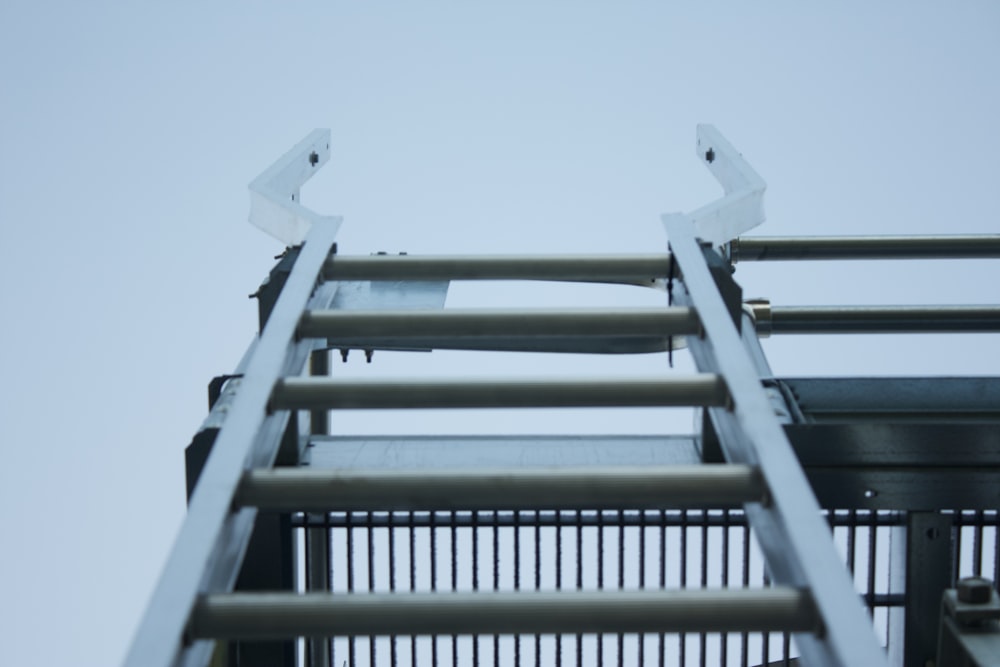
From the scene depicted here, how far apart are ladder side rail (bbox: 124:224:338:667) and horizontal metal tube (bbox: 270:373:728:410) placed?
139 mm

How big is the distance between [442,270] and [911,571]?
1617 mm

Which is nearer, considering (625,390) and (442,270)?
(625,390)

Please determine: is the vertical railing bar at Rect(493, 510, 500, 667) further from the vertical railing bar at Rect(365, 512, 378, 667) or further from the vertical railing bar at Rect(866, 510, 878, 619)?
the vertical railing bar at Rect(866, 510, 878, 619)

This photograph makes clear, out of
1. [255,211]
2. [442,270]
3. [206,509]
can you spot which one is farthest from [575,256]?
[206,509]

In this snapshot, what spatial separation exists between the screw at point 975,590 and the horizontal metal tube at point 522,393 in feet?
2.25

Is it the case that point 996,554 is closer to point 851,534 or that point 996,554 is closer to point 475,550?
point 851,534

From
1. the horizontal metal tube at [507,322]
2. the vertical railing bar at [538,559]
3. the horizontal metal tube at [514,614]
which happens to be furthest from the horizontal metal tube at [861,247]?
the horizontal metal tube at [514,614]

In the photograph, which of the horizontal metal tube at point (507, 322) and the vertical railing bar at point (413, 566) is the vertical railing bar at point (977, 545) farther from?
the vertical railing bar at point (413, 566)

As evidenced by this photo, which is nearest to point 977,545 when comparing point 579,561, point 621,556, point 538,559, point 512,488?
point 621,556

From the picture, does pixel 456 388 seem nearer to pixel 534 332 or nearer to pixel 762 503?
pixel 534 332

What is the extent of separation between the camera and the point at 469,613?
6.18 ft

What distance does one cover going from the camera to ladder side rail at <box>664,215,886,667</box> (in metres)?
1.79

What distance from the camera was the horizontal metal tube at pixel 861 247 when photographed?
3932 millimetres

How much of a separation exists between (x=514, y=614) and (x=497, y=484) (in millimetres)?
311
